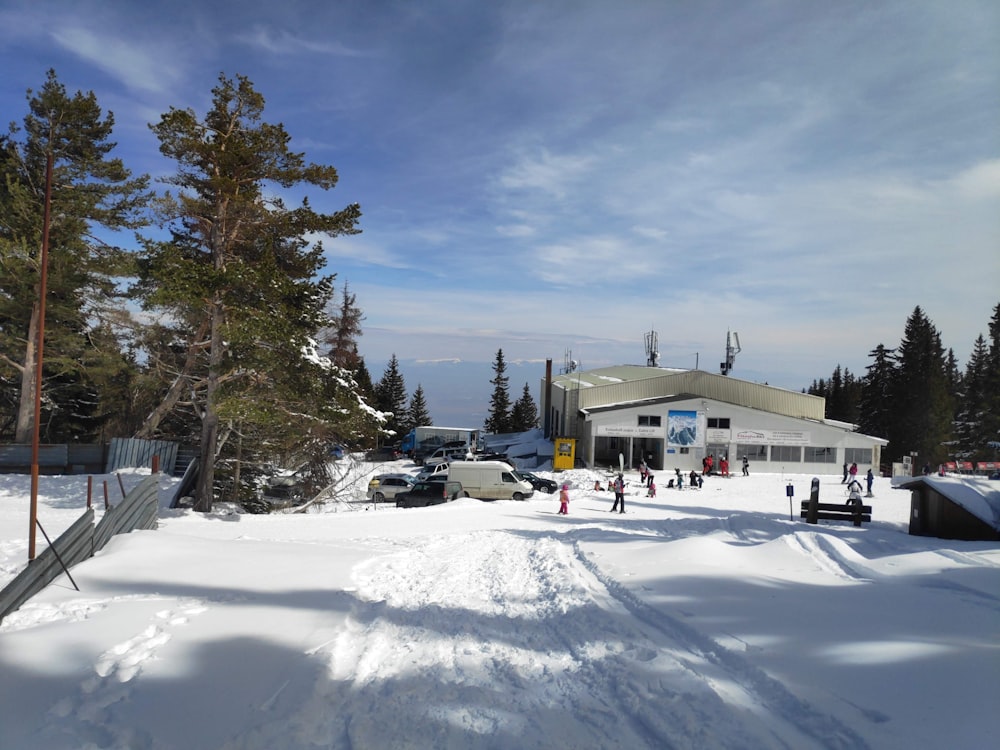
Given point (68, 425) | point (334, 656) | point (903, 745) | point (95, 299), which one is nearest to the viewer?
point (903, 745)

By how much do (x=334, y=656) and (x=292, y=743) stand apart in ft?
5.55

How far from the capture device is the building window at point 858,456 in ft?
139

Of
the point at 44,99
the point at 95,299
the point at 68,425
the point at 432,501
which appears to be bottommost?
the point at 432,501

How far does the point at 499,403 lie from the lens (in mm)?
80438

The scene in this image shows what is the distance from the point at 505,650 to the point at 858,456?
1722 inches

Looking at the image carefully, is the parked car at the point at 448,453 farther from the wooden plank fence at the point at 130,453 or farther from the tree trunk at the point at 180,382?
the tree trunk at the point at 180,382

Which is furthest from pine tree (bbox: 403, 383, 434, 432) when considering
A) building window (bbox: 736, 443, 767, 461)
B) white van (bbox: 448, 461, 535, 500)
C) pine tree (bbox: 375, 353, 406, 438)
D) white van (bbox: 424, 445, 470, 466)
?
white van (bbox: 448, 461, 535, 500)

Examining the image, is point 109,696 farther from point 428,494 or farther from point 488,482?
point 488,482

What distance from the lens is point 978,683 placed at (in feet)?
16.7

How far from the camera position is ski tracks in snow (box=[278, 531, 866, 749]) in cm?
461

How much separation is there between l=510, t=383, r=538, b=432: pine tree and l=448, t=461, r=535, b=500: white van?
182 ft

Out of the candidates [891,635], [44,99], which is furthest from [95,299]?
[891,635]

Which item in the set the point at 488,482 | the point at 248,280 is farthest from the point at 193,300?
the point at 488,482

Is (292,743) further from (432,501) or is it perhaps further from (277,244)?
(432,501)
